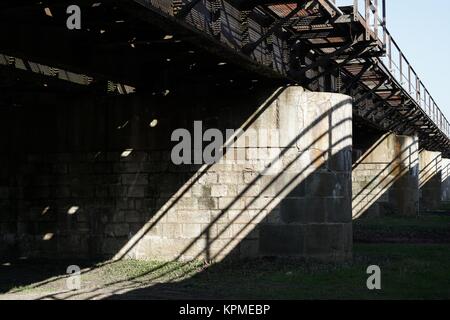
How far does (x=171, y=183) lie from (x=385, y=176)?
2100cm

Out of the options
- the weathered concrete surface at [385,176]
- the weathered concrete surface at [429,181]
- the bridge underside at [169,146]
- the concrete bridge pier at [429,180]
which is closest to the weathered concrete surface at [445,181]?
the concrete bridge pier at [429,180]

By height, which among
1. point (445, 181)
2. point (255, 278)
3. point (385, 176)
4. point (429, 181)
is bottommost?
point (255, 278)

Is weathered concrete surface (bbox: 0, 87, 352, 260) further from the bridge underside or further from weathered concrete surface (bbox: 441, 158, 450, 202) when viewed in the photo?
weathered concrete surface (bbox: 441, 158, 450, 202)

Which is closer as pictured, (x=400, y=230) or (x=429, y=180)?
(x=400, y=230)

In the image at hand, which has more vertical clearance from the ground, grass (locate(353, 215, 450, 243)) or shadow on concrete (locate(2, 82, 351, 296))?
shadow on concrete (locate(2, 82, 351, 296))

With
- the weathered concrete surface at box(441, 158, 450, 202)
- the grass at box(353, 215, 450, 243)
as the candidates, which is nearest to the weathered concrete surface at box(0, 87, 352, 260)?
the grass at box(353, 215, 450, 243)

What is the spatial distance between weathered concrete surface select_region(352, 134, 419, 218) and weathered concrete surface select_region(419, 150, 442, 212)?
69.3 ft

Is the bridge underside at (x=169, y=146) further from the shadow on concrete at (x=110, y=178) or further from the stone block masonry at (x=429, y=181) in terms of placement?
the stone block masonry at (x=429, y=181)

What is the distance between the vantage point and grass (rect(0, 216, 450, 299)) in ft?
41.9

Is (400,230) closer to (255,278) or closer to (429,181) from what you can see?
(255,278)

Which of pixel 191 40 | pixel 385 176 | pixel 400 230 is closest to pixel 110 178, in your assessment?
pixel 191 40

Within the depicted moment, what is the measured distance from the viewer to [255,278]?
47.7 ft
